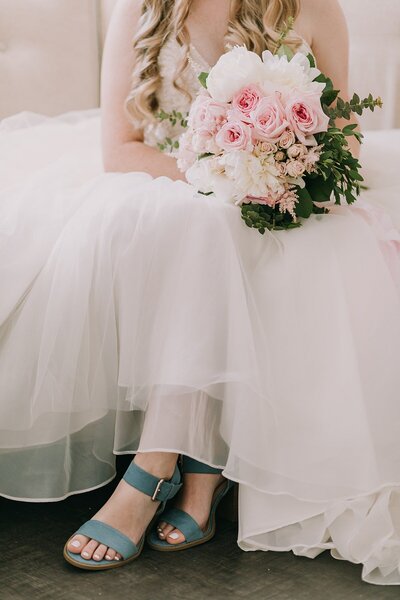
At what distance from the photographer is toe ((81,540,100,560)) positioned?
1.38 m

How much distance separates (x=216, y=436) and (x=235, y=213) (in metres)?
0.37

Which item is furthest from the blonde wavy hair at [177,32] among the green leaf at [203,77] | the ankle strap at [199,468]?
the ankle strap at [199,468]

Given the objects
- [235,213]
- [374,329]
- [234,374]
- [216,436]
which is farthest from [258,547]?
[235,213]

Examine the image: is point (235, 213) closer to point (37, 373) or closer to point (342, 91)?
point (37, 373)

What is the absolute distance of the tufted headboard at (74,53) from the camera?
84.3 inches

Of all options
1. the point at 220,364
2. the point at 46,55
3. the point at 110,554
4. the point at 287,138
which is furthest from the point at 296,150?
the point at 46,55

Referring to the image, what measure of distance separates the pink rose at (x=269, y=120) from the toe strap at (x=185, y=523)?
639 millimetres

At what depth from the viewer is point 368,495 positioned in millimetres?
1357

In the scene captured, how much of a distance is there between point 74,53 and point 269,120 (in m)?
1.16

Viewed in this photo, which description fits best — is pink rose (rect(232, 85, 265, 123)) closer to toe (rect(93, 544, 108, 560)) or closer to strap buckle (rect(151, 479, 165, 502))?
strap buckle (rect(151, 479, 165, 502))

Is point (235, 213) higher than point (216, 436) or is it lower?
higher

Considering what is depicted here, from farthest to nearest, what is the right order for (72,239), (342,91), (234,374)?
1. (342,91)
2. (72,239)
3. (234,374)

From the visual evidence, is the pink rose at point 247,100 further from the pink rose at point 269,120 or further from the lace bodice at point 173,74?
the lace bodice at point 173,74
